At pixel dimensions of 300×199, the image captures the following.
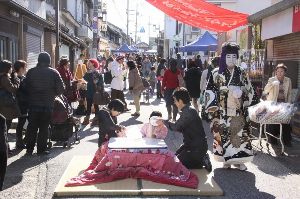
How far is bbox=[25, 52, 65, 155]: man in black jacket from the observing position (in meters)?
8.16

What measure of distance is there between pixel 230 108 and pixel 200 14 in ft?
18.5

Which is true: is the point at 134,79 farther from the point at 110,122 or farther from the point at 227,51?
the point at 110,122

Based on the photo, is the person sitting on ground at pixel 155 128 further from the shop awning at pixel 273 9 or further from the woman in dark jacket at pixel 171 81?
the woman in dark jacket at pixel 171 81

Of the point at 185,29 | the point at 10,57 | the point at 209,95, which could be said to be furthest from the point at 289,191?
the point at 185,29

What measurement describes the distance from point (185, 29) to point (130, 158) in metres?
35.8

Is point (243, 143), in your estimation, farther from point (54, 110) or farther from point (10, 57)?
point (10, 57)

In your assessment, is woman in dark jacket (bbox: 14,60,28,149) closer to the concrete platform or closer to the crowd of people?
the crowd of people

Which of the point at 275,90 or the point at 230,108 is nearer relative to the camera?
the point at 230,108

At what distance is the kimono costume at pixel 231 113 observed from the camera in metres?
7.25

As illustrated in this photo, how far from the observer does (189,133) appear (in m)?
7.00

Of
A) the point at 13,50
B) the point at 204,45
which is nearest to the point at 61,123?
the point at 13,50

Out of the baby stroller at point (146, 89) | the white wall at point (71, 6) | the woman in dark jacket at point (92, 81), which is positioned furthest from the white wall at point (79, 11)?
the woman in dark jacket at point (92, 81)

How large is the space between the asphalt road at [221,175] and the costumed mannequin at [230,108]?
0.30m

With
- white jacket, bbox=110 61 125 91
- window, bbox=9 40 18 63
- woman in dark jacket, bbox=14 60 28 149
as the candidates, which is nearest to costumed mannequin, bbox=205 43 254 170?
woman in dark jacket, bbox=14 60 28 149
